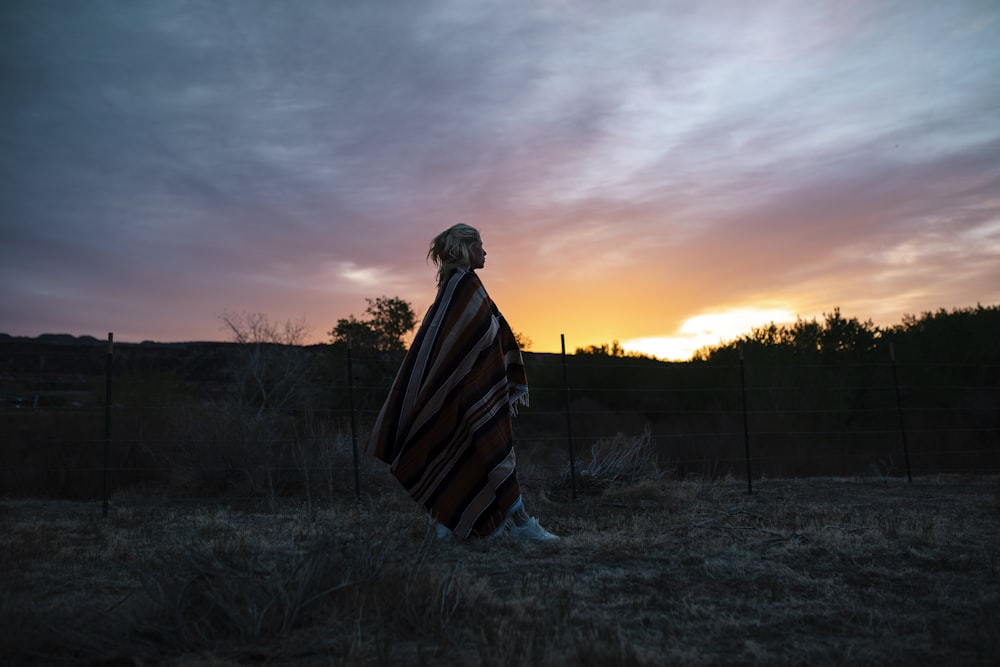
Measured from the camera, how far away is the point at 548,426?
2019 centimetres

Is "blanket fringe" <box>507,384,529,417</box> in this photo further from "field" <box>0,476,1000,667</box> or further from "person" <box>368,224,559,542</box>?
"field" <box>0,476,1000,667</box>

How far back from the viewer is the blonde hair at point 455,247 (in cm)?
540

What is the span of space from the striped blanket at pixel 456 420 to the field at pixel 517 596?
0.92 feet

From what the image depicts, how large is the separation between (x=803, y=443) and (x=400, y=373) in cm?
1261

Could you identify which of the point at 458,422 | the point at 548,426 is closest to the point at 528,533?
the point at 458,422

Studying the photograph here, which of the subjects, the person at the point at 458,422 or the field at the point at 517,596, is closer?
the field at the point at 517,596

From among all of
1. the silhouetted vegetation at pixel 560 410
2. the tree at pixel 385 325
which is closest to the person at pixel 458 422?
the silhouetted vegetation at pixel 560 410

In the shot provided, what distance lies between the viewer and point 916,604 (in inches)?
138

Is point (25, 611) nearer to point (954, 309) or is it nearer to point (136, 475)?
point (136, 475)

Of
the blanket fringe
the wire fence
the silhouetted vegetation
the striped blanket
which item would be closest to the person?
the striped blanket

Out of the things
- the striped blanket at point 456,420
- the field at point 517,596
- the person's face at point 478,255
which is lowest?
the field at point 517,596

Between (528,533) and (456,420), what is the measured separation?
2.81 feet

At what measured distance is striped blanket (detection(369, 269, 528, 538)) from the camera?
5137 mm

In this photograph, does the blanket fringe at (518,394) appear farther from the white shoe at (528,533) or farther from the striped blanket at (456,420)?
the white shoe at (528,533)
